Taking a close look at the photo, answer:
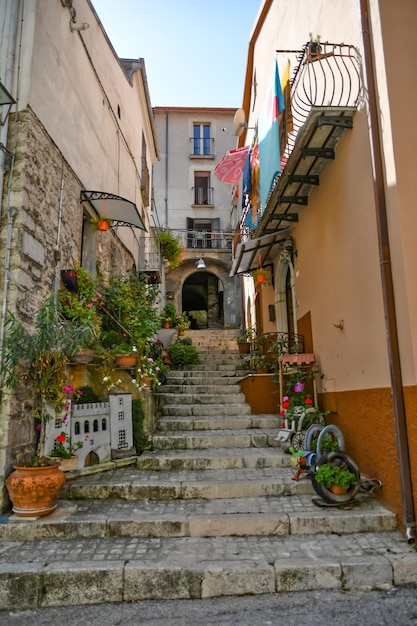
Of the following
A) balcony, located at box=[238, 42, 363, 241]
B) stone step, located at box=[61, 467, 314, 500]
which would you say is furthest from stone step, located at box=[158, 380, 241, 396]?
balcony, located at box=[238, 42, 363, 241]

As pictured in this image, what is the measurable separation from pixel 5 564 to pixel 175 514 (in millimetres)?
1588

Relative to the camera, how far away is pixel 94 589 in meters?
3.36

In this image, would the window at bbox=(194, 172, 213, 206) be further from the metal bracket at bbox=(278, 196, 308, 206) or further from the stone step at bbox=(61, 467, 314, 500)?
the stone step at bbox=(61, 467, 314, 500)

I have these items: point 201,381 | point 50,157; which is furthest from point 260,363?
point 50,157

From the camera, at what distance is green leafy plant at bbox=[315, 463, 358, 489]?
4.39m

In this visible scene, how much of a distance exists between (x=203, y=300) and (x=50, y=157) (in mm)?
18884

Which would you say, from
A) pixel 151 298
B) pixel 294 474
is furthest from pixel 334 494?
pixel 151 298

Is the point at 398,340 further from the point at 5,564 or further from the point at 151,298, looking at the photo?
the point at 151,298

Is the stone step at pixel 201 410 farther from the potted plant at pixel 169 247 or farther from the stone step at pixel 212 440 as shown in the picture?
the potted plant at pixel 169 247

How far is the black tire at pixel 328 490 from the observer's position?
4383 mm

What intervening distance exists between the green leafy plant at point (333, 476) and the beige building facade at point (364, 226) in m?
0.36

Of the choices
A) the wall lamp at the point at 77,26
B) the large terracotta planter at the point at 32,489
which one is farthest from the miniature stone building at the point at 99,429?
the wall lamp at the point at 77,26

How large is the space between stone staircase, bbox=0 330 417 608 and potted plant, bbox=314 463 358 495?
8.2 inches

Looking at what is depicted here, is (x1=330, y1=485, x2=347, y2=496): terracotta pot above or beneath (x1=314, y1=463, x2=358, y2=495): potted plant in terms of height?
beneath
